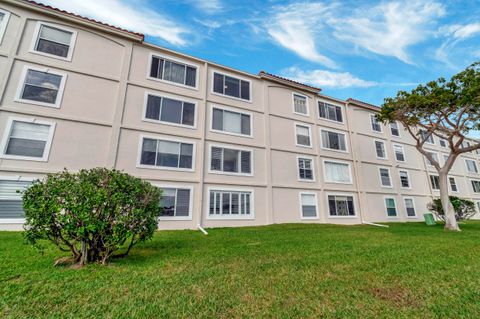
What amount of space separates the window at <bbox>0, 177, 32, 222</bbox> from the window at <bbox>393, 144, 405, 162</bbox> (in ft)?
97.6

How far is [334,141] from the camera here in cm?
1978

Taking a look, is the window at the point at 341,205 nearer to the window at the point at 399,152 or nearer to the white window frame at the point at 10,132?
the window at the point at 399,152

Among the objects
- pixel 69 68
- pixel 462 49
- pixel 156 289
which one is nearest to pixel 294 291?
pixel 156 289

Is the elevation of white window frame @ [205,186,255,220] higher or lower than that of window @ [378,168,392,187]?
lower

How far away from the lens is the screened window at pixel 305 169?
56.6 feet

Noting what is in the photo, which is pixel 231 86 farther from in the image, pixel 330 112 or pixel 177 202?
pixel 330 112

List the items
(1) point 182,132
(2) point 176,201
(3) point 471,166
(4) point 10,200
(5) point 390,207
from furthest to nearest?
(3) point 471,166 → (5) point 390,207 → (1) point 182,132 → (2) point 176,201 → (4) point 10,200

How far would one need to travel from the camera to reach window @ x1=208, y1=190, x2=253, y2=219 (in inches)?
549

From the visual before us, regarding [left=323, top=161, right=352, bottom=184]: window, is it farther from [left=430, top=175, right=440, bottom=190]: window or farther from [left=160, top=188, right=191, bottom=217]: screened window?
[left=430, top=175, right=440, bottom=190]: window

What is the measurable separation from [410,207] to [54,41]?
104ft

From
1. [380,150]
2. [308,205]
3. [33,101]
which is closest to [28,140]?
[33,101]

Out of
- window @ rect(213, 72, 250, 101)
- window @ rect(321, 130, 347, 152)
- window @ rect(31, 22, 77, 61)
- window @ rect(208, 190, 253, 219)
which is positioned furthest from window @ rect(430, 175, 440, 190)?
window @ rect(31, 22, 77, 61)

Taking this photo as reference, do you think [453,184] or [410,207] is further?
[453,184]

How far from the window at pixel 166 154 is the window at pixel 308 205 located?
910cm
